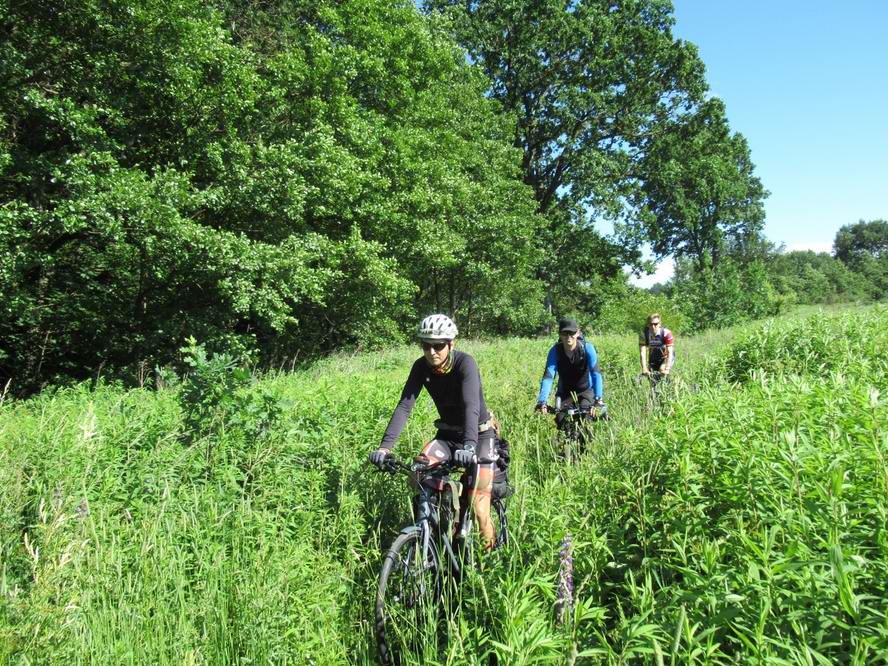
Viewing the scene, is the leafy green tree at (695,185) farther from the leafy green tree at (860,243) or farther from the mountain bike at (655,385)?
the leafy green tree at (860,243)

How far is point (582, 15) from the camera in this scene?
30438 millimetres

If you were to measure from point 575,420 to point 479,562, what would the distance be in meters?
3.16

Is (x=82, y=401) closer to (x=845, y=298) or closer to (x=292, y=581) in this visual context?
(x=292, y=581)

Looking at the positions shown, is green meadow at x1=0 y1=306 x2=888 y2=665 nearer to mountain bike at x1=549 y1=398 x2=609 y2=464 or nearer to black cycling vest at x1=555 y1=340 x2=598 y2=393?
mountain bike at x1=549 y1=398 x2=609 y2=464

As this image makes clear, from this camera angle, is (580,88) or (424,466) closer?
(424,466)

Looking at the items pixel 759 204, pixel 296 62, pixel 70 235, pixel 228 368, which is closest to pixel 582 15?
pixel 296 62

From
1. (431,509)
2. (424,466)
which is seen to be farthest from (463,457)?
(431,509)

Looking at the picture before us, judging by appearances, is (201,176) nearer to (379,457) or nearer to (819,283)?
(379,457)

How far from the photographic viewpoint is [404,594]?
334 cm

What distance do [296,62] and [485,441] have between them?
14574 mm

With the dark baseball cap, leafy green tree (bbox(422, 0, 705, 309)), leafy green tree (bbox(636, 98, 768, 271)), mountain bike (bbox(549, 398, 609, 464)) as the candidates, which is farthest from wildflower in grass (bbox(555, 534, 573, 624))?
leafy green tree (bbox(636, 98, 768, 271))

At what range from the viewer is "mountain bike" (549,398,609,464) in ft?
19.8

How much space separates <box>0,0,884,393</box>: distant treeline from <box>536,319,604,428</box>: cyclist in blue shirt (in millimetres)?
8539

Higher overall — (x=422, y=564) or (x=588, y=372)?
(x=588, y=372)
